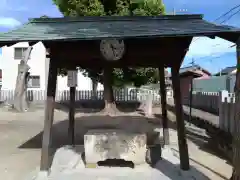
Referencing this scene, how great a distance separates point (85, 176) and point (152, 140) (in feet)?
10.8

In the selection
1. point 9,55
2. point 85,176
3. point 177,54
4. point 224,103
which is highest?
point 9,55

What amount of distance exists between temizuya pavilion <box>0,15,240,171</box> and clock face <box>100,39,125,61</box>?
18mm

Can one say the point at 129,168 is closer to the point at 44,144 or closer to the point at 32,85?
the point at 44,144

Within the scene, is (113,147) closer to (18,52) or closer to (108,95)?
(108,95)

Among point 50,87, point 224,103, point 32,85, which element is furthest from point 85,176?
point 32,85

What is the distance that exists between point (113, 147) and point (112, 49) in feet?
6.96

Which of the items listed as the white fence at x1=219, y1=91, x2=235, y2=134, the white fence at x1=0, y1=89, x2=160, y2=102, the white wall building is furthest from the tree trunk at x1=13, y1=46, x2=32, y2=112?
the white fence at x1=219, y1=91, x2=235, y2=134

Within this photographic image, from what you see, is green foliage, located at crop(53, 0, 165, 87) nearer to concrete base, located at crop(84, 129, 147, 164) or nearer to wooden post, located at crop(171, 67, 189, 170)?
concrete base, located at crop(84, 129, 147, 164)


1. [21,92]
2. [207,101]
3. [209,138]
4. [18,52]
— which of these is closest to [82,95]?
[21,92]

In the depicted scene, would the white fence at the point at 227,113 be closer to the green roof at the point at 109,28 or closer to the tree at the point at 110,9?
the green roof at the point at 109,28

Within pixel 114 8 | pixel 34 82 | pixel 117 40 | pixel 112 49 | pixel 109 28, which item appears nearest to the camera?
pixel 117 40

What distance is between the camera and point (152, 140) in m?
8.75

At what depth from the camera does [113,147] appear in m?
6.45

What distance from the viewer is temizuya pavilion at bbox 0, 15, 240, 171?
5086 mm
